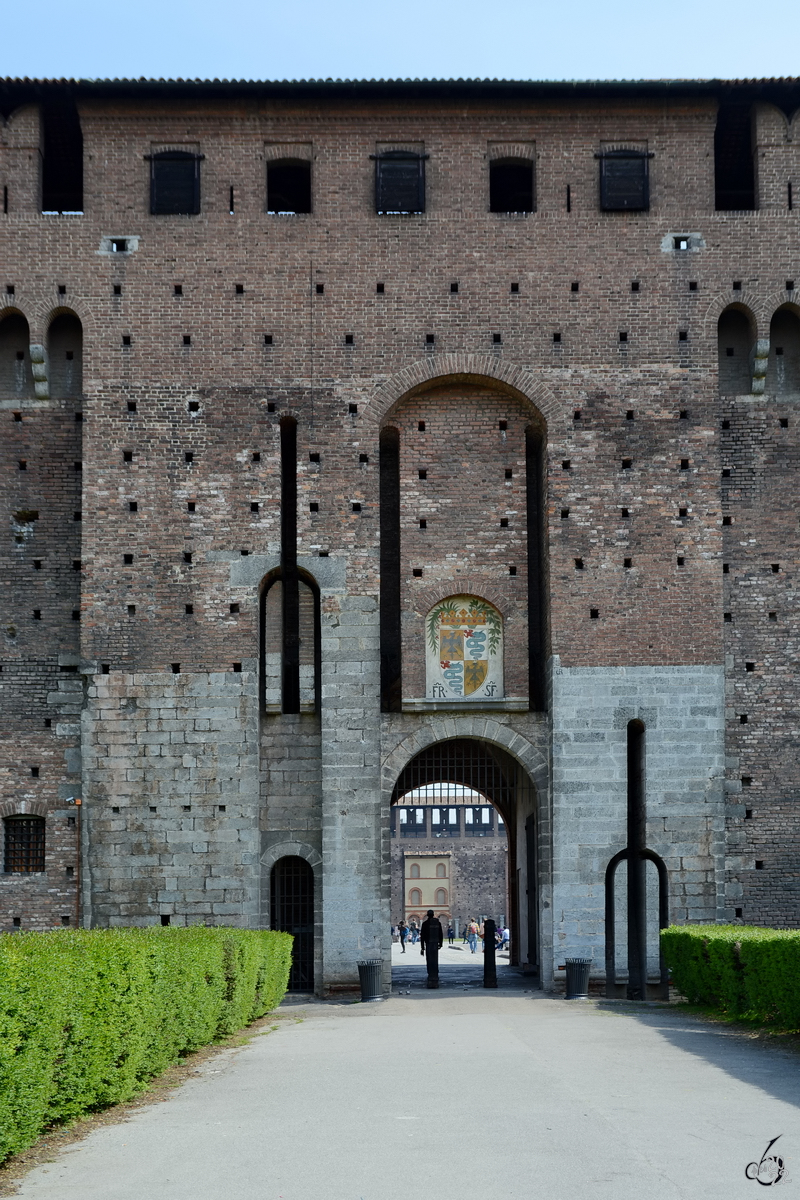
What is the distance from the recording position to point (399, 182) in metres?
24.5

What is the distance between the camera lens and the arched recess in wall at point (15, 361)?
968 inches

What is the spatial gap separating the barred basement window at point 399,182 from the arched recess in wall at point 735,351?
18.0 ft

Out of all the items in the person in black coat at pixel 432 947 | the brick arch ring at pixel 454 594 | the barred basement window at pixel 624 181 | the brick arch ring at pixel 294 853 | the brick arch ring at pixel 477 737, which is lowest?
the person in black coat at pixel 432 947

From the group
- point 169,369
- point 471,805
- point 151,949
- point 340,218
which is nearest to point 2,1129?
point 151,949

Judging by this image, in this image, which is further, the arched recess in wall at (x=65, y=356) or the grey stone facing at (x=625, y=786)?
the arched recess in wall at (x=65, y=356)

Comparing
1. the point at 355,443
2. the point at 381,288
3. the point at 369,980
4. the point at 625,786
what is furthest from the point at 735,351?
the point at 369,980

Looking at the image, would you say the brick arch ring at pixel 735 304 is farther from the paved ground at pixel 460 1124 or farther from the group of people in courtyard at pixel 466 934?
the group of people in courtyard at pixel 466 934

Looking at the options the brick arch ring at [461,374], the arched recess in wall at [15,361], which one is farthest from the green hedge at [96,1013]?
the arched recess in wall at [15,361]

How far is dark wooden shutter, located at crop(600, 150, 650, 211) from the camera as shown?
24.5m

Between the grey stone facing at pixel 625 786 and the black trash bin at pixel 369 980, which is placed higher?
the grey stone facing at pixel 625 786

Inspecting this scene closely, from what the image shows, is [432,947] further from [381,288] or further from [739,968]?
[381,288]

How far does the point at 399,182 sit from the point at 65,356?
6354 mm

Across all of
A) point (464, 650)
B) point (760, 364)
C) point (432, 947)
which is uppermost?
point (760, 364)

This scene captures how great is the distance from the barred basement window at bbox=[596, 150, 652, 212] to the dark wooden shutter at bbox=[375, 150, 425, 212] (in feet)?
9.93
